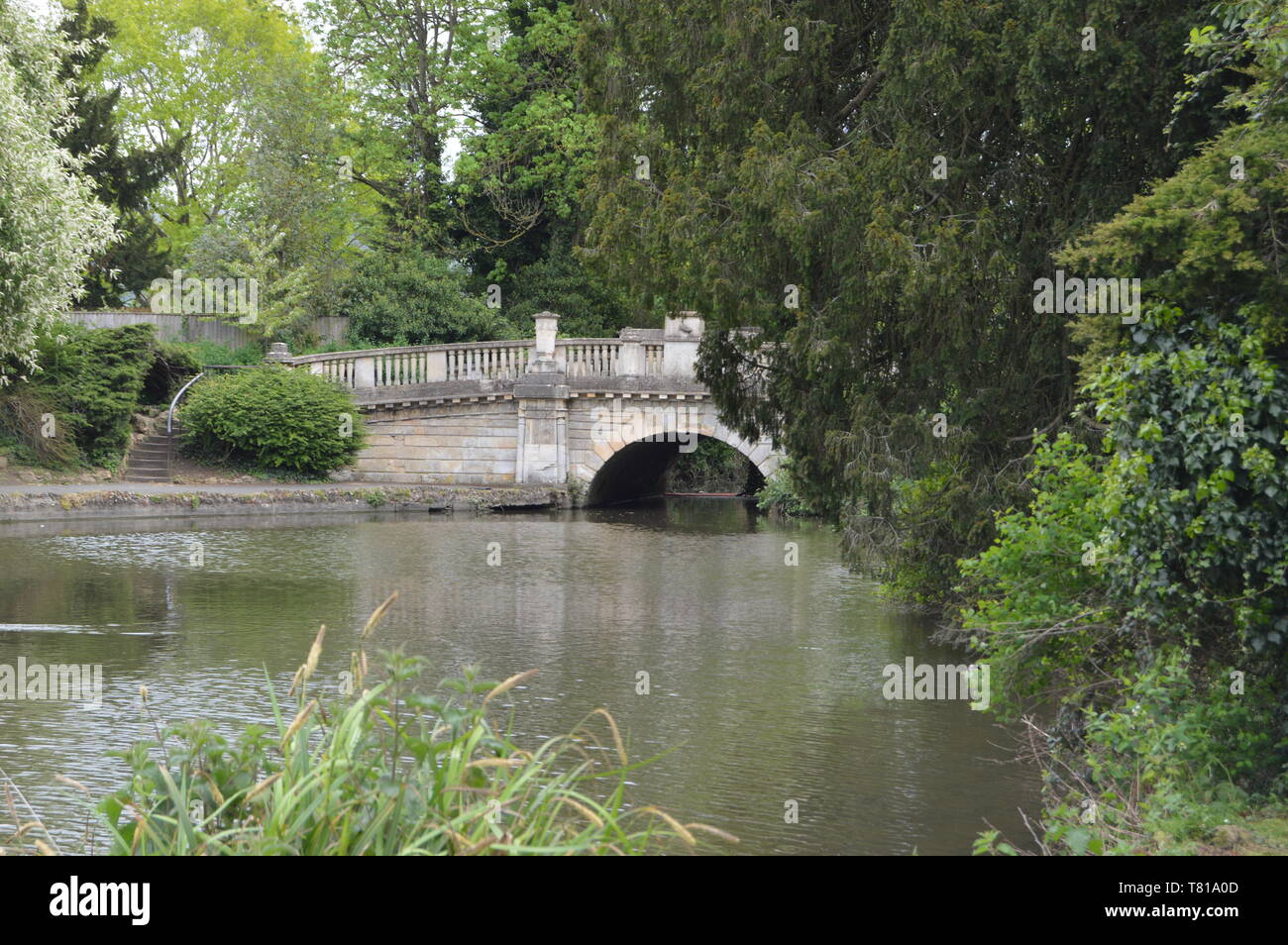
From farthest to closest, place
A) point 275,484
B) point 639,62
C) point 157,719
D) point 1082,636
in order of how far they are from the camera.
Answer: point 275,484
point 639,62
point 157,719
point 1082,636

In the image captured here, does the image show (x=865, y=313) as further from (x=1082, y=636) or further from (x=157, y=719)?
(x=157, y=719)

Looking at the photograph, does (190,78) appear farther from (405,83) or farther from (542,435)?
(542,435)

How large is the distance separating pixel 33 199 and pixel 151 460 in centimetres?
857

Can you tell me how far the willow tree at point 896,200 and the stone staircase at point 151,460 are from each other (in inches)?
644

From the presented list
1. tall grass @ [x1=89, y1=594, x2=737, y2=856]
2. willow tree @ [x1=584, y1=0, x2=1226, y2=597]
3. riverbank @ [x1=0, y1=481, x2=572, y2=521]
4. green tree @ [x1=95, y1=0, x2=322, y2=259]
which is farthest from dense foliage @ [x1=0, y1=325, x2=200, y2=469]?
tall grass @ [x1=89, y1=594, x2=737, y2=856]

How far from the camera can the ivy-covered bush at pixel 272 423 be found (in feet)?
87.2

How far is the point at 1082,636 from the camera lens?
802cm

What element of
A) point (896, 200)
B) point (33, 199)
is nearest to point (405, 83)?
point (33, 199)

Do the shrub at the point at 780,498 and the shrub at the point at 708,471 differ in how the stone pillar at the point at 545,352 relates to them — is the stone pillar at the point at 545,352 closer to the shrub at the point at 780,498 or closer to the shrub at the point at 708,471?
the shrub at the point at 780,498

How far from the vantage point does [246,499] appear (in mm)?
24453
